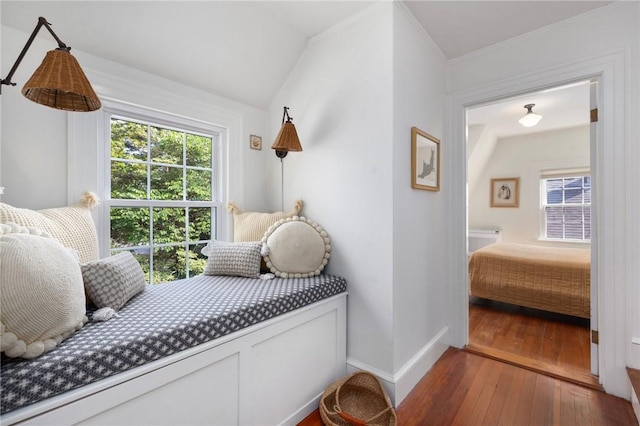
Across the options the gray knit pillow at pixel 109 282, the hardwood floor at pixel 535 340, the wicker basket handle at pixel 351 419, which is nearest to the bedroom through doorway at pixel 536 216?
the hardwood floor at pixel 535 340

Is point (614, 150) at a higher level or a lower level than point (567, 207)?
higher

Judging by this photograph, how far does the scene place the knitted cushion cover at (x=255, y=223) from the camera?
203 centimetres

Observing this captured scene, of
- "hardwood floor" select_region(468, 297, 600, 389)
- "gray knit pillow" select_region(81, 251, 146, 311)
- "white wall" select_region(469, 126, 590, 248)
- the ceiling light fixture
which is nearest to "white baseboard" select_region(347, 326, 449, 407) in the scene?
"hardwood floor" select_region(468, 297, 600, 389)

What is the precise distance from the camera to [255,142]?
230 centimetres

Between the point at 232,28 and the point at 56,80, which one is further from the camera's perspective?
the point at 232,28

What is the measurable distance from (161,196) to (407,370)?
76.9 inches

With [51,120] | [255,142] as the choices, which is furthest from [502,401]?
[51,120]

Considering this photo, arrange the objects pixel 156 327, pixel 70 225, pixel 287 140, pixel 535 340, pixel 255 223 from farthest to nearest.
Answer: pixel 535 340 → pixel 255 223 → pixel 287 140 → pixel 70 225 → pixel 156 327

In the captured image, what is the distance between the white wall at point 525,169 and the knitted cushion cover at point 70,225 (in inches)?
199

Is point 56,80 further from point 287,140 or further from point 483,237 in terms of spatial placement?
point 483,237

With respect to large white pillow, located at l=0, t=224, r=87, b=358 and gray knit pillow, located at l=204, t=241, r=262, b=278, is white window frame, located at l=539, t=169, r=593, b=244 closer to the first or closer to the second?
gray knit pillow, located at l=204, t=241, r=262, b=278

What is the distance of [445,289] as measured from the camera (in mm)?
2318

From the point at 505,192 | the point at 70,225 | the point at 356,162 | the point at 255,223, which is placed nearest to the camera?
the point at 70,225

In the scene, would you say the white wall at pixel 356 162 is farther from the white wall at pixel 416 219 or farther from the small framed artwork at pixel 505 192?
the small framed artwork at pixel 505 192
